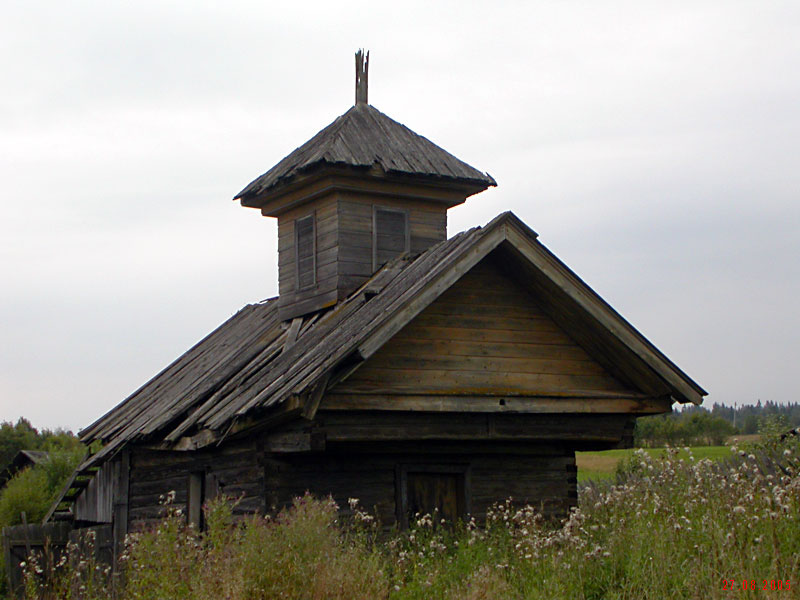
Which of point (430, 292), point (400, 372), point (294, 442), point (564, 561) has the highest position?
point (430, 292)

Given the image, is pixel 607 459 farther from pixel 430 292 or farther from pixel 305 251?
pixel 430 292

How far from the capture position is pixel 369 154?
1567 cm

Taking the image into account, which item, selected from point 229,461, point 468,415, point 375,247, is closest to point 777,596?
point 468,415

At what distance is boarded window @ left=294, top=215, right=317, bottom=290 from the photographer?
16.0 metres

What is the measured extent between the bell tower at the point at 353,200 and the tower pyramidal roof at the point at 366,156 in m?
0.02

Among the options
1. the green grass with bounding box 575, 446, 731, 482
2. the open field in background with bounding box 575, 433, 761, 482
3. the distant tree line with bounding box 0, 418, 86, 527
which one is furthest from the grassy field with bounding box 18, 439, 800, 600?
the green grass with bounding box 575, 446, 731, 482

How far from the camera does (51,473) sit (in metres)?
29.0

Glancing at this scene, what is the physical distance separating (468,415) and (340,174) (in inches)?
177

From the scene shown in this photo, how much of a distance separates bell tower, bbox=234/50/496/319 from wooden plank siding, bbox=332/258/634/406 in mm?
2766

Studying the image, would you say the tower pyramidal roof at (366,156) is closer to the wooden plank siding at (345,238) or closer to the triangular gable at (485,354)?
the wooden plank siding at (345,238)

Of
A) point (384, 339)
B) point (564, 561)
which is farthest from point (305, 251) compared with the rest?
point (564, 561)

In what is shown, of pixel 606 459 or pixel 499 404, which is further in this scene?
pixel 606 459

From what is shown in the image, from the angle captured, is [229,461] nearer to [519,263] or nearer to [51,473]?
[519,263]

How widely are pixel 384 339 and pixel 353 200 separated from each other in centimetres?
475
